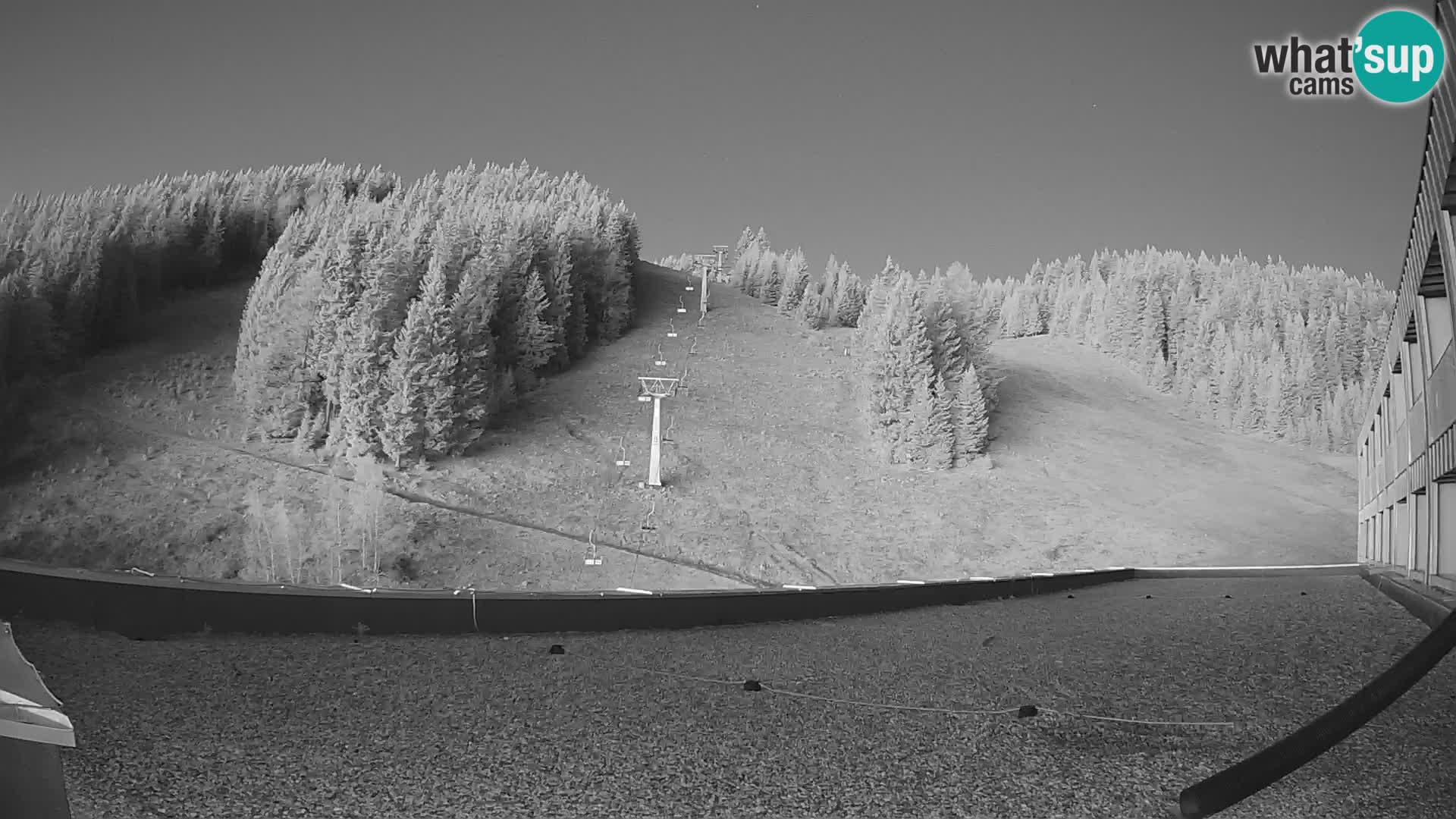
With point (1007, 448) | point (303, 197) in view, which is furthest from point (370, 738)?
point (303, 197)

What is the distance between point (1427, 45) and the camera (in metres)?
8.10

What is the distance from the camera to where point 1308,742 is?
1785 mm

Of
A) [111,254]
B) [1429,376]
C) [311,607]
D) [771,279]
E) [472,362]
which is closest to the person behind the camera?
[311,607]

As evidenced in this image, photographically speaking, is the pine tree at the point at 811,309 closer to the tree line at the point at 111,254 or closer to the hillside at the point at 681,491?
the hillside at the point at 681,491

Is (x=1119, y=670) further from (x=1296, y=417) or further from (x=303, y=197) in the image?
(x=303, y=197)

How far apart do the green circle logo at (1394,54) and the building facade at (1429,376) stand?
1.73 metres

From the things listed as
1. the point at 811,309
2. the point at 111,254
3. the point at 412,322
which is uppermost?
the point at 111,254

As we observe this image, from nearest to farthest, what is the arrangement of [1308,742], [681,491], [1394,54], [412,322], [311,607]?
[1308,742]
[311,607]
[1394,54]
[681,491]
[412,322]

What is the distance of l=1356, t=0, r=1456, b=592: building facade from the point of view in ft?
15.5

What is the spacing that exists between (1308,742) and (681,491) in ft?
68.5

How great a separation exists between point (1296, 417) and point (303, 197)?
1399 inches

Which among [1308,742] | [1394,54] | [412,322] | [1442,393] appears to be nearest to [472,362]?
[412,322]

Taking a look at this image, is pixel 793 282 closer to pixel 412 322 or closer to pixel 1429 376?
pixel 412 322

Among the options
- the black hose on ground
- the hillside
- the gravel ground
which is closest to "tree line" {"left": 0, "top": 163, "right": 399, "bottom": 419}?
the hillside
